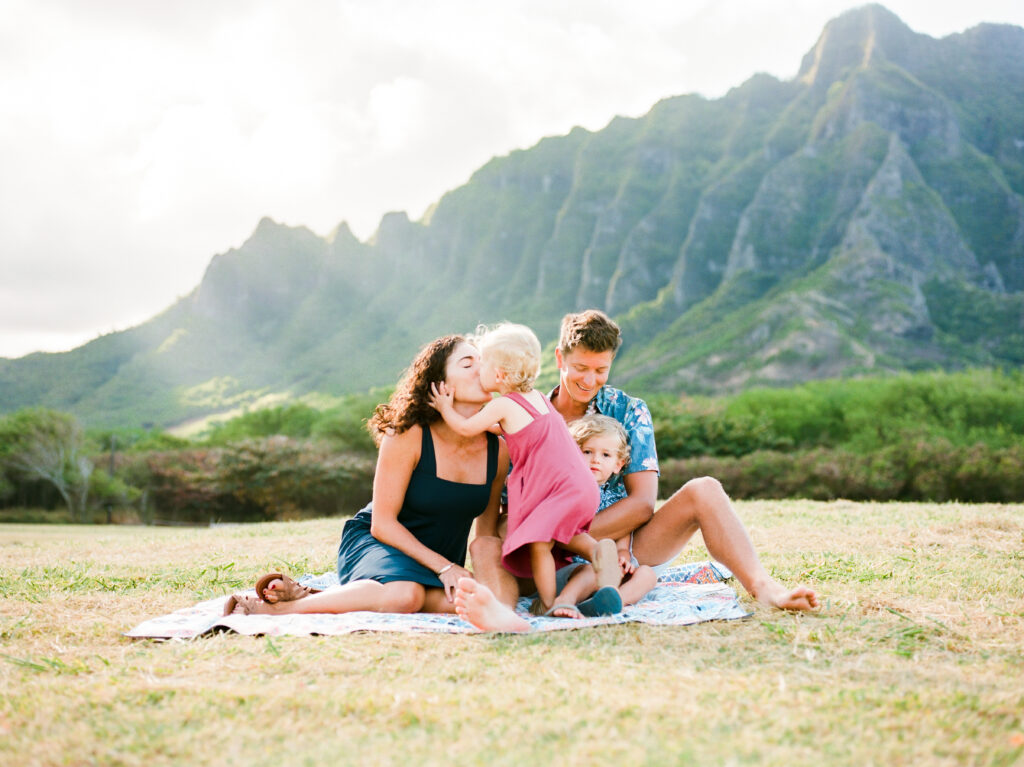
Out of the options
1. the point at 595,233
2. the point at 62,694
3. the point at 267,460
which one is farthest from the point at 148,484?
the point at 595,233

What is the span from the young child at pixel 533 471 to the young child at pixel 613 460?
0.57 feet

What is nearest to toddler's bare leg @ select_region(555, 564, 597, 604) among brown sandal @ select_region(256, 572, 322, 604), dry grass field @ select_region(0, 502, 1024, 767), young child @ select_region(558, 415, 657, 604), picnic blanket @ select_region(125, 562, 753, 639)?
young child @ select_region(558, 415, 657, 604)

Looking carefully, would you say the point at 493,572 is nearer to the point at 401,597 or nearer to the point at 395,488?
the point at 401,597

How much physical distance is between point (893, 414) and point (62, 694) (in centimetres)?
2478

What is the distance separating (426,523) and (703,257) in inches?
3529

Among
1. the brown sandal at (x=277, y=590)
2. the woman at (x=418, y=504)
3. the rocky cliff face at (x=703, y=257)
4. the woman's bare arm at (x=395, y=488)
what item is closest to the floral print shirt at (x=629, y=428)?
the woman at (x=418, y=504)

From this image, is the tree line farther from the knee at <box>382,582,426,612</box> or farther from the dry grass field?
Result: the knee at <box>382,582,426,612</box>

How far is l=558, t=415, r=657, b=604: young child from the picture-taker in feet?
13.2

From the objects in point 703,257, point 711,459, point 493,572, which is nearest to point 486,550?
point 493,572

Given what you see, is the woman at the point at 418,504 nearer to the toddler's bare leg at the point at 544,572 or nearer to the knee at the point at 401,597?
the knee at the point at 401,597

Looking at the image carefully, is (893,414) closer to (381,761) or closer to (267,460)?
(267,460)

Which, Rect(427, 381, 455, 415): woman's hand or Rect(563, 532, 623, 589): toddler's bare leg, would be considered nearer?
Rect(563, 532, 623, 589): toddler's bare leg

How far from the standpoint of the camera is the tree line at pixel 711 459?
15422mm

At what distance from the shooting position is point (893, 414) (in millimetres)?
23562
